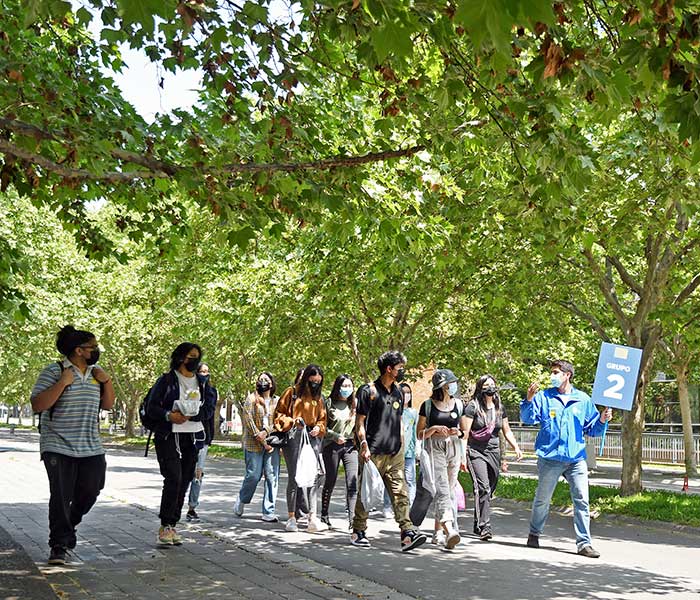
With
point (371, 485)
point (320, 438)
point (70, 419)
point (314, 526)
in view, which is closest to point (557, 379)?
point (371, 485)

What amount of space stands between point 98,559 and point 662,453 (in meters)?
31.4

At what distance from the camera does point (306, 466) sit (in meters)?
10.5

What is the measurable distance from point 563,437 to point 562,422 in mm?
156

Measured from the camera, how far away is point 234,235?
7.62 meters

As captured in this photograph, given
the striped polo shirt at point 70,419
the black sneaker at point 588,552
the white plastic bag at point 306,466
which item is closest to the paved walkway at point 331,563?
the black sneaker at point 588,552

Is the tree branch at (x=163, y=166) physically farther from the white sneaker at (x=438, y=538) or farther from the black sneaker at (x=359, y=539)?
the white sneaker at (x=438, y=538)

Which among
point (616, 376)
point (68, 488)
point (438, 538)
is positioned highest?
point (616, 376)

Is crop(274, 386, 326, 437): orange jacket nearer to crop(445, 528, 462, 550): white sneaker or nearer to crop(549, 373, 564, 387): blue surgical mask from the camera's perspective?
crop(445, 528, 462, 550): white sneaker

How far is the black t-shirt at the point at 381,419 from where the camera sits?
9438 millimetres

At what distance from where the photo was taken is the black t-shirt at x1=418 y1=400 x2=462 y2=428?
389 inches

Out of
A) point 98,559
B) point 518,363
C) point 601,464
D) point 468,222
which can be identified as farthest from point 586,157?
point 601,464

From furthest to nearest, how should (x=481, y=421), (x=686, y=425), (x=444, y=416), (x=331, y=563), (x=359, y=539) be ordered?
(x=686, y=425) → (x=481, y=421) → (x=444, y=416) → (x=359, y=539) → (x=331, y=563)

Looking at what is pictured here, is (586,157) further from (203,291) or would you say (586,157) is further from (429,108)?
(203,291)

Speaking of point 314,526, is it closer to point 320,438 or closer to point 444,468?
point 320,438
